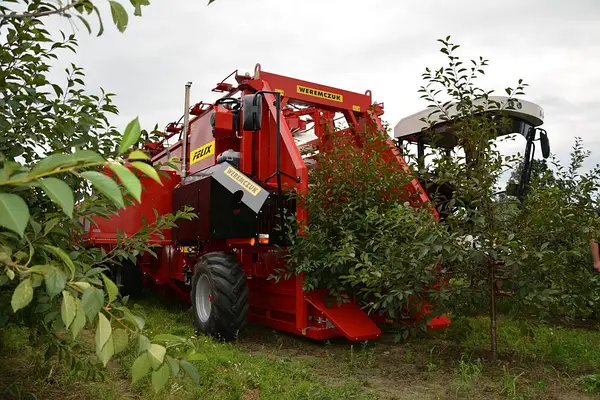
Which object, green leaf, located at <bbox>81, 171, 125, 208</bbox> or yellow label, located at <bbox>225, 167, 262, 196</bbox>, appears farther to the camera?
yellow label, located at <bbox>225, 167, 262, 196</bbox>

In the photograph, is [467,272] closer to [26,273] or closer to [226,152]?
[226,152]

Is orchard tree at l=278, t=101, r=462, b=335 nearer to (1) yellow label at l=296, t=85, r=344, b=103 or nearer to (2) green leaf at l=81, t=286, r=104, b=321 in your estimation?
(1) yellow label at l=296, t=85, r=344, b=103

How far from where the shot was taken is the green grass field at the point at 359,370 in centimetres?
343

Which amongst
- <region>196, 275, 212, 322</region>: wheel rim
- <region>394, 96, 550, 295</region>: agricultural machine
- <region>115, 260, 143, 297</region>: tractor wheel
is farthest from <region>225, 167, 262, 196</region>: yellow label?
<region>115, 260, 143, 297</region>: tractor wheel

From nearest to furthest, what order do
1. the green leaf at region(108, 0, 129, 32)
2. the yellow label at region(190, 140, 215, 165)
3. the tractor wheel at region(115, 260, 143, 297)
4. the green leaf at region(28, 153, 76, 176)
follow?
the green leaf at region(28, 153, 76, 176) < the green leaf at region(108, 0, 129, 32) < the yellow label at region(190, 140, 215, 165) < the tractor wheel at region(115, 260, 143, 297)

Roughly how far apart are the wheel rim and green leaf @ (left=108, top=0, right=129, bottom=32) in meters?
4.55

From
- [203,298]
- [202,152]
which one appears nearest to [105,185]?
[203,298]

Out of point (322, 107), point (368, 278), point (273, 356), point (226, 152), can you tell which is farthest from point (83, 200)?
point (322, 107)

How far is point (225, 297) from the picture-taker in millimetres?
5121

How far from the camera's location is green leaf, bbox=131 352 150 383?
4.05ft

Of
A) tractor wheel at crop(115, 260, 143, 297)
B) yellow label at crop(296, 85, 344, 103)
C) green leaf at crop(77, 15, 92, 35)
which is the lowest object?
tractor wheel at crop(115, 260, 143, 297)

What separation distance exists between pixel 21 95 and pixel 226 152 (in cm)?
390

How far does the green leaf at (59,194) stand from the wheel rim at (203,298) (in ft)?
15.6

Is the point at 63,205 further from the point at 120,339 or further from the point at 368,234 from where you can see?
the point at 368,234
